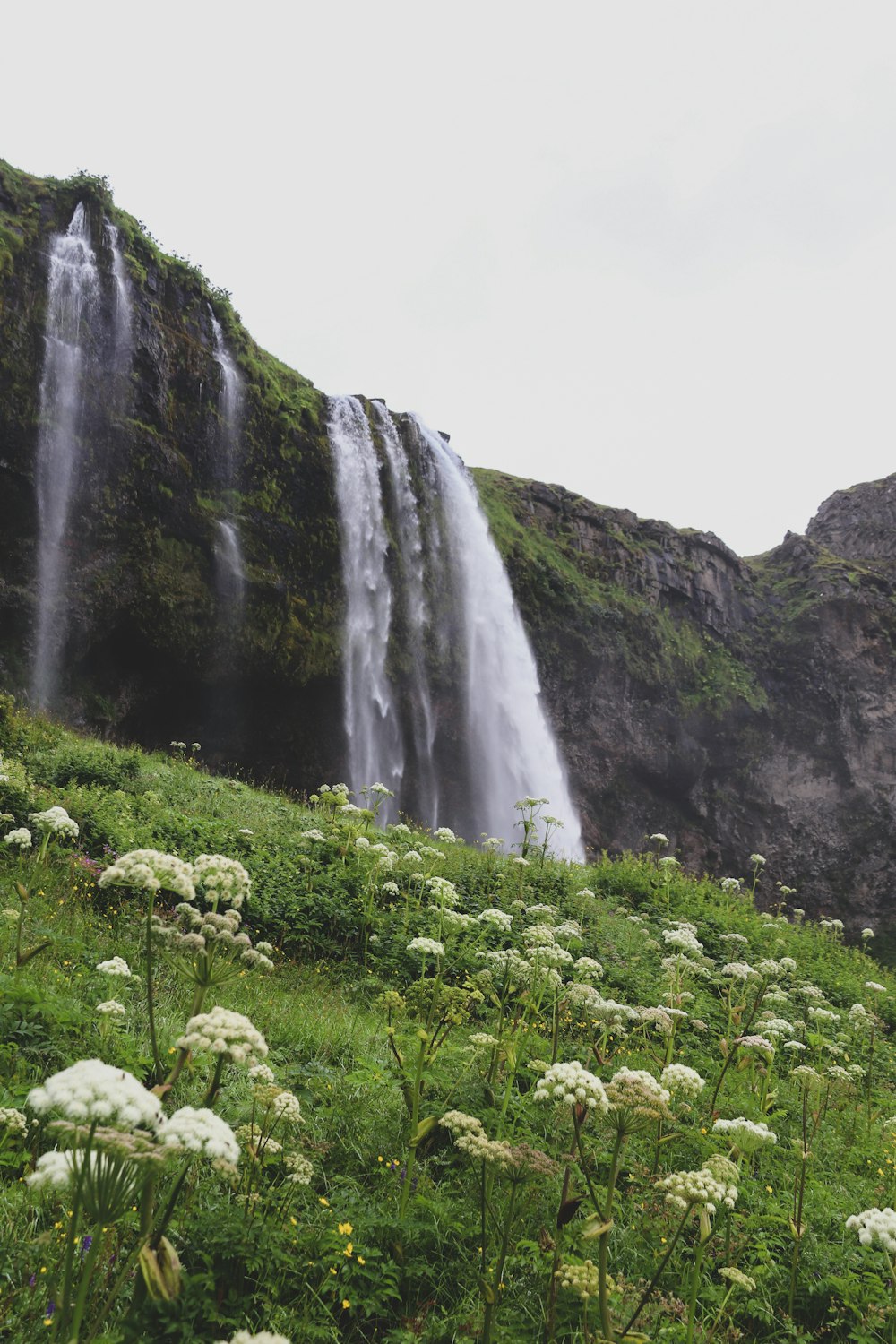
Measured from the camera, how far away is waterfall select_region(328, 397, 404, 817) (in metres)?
25.5

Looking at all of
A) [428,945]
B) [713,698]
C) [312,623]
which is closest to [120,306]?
[312,623]

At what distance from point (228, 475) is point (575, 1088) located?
23681 mm

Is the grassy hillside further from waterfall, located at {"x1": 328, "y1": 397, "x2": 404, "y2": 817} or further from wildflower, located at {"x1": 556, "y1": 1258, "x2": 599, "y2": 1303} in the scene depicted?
waterfall, located at {"x1": 328, "y1": 397, "x2": 404, "y2": 817}

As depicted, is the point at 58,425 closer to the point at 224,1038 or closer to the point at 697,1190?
the point at 224,1038

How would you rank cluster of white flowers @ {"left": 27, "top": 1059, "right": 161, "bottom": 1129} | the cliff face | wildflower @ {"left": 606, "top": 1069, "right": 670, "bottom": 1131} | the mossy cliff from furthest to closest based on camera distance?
the cliff face
the mossy cliff
wildflower @ {"left": 606, "top": 1069, "right": 670, "bottom": 1131}
cluster of white flowers @ {"left": 27, "top": 1059, "right": 161, "bottom": 1129}

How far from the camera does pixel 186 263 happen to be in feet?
75.2

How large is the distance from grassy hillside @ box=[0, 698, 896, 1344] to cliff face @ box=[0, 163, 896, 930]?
1525cm

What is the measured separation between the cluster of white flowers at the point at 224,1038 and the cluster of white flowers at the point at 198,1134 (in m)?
0.17

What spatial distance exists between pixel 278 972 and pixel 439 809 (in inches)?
888

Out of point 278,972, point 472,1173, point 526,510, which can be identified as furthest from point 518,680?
point 472,1173

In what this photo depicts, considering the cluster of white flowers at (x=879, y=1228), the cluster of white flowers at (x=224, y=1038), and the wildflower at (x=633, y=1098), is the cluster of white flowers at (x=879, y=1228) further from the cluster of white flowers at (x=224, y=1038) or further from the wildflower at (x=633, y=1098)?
the cluster of white flowers at (x=224, y=1038)

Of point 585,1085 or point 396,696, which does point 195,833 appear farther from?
point 396,696

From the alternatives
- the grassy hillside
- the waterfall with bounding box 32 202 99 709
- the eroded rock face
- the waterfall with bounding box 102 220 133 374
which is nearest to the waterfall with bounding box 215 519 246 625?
the waterfall with bounding box 32 202 99 709

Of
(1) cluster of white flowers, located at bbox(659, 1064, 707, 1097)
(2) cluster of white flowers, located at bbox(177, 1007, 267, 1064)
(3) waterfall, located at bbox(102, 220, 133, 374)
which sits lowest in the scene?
(1) cluster of white flowers, located at bbox(659, 1064, 707, 1097)
